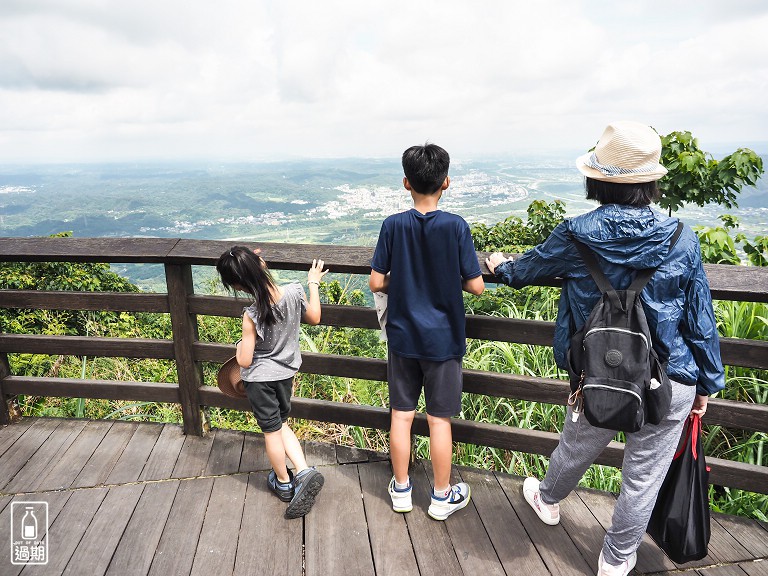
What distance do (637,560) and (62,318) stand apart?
8857 mm

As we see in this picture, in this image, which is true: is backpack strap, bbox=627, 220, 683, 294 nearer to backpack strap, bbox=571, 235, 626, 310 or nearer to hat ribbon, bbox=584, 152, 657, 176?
backpack strap, bbox=571, 235, 626, 310

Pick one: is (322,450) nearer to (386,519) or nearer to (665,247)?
(386,519)

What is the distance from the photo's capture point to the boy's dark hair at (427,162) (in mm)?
1641

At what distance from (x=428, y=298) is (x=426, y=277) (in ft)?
0.26

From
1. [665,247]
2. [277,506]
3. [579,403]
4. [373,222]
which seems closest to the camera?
[665,247]

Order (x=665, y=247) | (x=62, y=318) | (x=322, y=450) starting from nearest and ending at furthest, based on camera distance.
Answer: (x=665, y=247)
(x=322, y=450)
(x=62, y=318)

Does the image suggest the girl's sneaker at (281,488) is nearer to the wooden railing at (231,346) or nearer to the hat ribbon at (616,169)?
the wooden railing at (231,346)

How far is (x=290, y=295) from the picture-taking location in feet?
6.39

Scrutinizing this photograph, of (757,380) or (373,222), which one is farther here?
(373,222)

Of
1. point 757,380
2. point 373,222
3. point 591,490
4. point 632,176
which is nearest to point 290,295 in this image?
point 632,176

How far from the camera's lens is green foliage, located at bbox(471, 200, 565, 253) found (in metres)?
9.20

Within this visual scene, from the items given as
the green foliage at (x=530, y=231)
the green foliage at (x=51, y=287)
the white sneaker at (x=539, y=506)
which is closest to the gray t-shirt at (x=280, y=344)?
the white sneaker at (x=539, y=506)

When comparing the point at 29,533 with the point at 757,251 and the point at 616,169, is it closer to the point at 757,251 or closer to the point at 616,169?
the point at 616,169

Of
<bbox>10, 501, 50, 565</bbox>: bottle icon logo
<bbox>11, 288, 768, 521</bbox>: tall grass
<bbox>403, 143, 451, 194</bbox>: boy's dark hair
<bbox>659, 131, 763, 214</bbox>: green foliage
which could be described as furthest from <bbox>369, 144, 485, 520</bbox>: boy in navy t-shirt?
<bbox>659, 131, 763, 214</bbox>: green foliage
